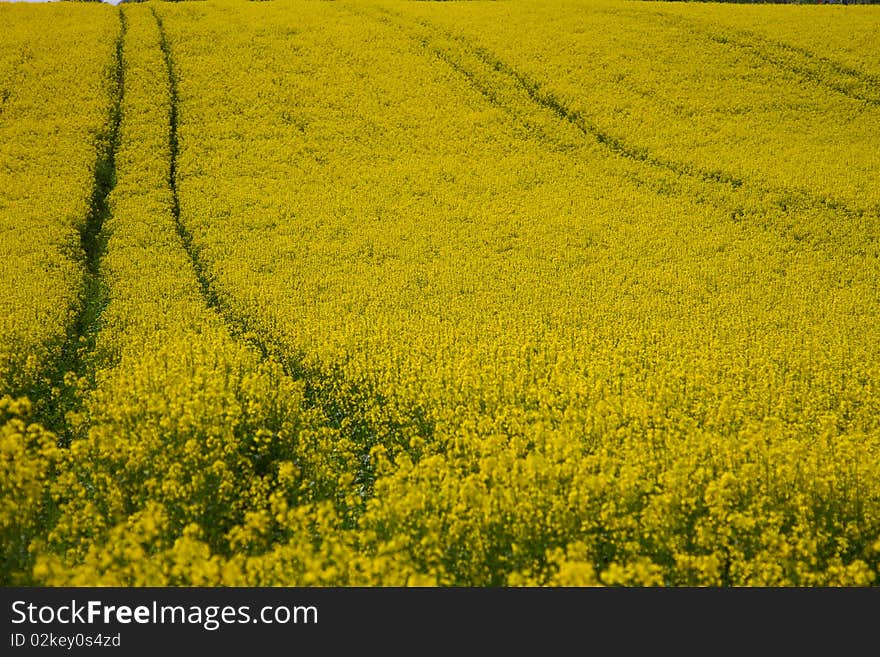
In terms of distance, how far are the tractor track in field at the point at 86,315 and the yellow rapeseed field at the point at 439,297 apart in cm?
10

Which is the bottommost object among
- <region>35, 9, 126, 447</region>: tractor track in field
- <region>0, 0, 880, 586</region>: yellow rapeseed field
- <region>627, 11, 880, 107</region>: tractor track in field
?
<region>35, 9, 126, 447</region>: tractor track in field

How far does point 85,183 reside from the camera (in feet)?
71.8

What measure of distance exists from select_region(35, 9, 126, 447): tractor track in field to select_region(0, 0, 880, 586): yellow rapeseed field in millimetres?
99

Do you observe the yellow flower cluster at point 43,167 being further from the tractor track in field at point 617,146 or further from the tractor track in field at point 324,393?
the tractor track in field at point 617,146

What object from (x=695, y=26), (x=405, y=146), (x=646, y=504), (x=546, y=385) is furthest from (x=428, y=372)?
(x=695, y=26)

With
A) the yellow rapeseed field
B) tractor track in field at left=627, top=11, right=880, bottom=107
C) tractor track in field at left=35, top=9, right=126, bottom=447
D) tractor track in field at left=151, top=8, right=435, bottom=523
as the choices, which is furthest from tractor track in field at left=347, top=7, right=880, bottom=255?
tractor track in field at left=35, top=9, right=126, bottom=447

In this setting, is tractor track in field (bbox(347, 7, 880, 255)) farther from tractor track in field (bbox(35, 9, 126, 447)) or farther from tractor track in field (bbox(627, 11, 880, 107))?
tractor track in field (bbox(35, 9, 126, 447))

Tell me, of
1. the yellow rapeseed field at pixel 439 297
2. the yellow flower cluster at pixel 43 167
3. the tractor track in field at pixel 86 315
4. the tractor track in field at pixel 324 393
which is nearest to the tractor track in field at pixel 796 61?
the yellow rapeseed field at pixel 439 297

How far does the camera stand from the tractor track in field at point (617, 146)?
20.3 metres

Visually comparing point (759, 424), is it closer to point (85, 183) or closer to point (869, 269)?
point (869, 269)

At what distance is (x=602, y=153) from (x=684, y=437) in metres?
15.1

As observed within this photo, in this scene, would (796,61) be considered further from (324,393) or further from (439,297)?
(324,393)

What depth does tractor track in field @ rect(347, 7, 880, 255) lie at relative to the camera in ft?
66.7

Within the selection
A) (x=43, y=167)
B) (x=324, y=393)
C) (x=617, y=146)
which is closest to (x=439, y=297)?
(x=324, y=393)
